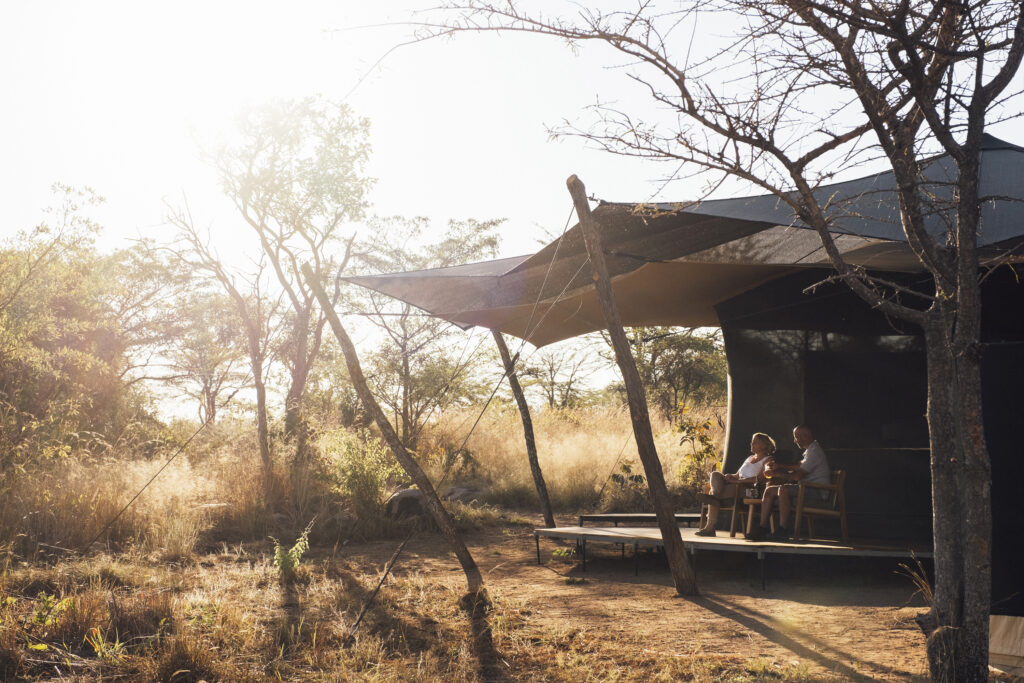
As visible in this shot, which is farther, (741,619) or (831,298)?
(831,298)

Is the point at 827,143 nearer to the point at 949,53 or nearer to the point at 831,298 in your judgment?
the point at 949,53

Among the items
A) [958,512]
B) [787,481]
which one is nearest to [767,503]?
[787,481]

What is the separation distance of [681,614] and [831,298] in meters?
3.40

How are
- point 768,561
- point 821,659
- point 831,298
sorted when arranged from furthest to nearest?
point 831,298
point 768,561
point 821,659

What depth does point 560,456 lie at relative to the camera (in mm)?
11578

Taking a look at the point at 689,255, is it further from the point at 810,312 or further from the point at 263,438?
the point at 263,438

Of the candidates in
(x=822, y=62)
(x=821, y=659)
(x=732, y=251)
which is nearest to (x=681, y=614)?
(x=821, y=659)

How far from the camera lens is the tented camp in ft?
14.5

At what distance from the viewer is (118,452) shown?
374 inches

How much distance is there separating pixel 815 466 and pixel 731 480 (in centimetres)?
74

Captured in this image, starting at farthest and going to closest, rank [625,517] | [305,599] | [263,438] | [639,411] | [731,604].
→ [263,438] → [625,517] → [305,599] → [639,411] → [731,604]

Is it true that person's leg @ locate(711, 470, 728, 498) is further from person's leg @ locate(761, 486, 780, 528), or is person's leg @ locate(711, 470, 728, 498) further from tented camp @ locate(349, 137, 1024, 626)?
tented camp @ locate(349, 137, 1024, 626)

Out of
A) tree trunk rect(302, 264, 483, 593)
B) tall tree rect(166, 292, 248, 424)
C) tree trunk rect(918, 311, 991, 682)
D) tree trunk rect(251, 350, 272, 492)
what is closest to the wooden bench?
tree trunk rect(302, 264, 483, 593)

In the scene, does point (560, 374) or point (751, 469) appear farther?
point (560, 374)
